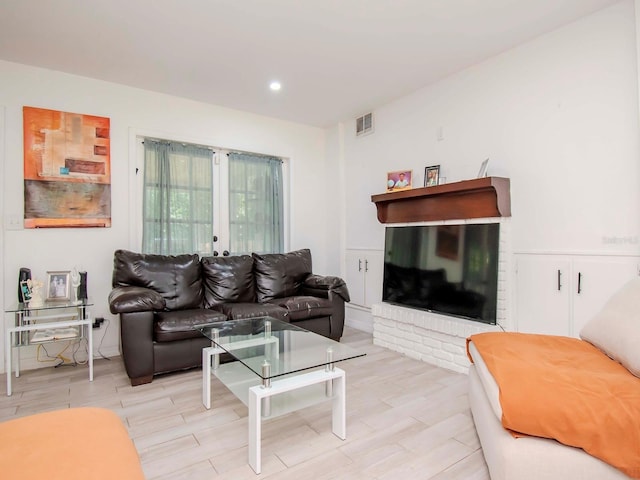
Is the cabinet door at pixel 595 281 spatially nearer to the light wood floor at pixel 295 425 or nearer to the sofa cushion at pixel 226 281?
the light wood floor at pixel 295 425

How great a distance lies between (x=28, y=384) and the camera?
→ 2781 millimetres

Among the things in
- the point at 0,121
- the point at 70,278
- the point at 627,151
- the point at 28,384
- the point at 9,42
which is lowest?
the point at 28,384

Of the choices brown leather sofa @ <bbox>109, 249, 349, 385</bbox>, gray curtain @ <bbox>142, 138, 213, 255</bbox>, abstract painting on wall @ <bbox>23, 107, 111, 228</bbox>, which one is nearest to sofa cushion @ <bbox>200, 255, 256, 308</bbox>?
brown leather sofa @ <bbox>109, 249, 349, 385</bbox>

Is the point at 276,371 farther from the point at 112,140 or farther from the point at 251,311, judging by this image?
the point at 112,140

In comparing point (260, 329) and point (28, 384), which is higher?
point (260, 329)

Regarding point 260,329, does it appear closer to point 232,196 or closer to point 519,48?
point 232,196

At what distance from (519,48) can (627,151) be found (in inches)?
47.2

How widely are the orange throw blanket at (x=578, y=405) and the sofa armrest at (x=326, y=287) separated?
7.23 feet

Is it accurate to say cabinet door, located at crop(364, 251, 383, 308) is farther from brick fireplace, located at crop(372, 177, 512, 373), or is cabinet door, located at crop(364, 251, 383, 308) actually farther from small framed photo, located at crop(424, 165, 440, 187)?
small framed photo, located at crop(424, 165, 440, 187)

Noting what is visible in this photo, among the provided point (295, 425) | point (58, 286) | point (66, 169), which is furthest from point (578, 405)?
point (66, 169)

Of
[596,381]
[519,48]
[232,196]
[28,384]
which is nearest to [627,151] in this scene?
[519,48]

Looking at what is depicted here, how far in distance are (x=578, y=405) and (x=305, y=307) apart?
2477mm

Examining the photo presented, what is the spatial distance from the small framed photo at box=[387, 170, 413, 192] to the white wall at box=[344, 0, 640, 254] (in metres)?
0.31

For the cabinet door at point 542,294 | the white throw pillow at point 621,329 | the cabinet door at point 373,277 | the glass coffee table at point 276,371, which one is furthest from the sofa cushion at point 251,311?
the white throw pillow at point 621,329
